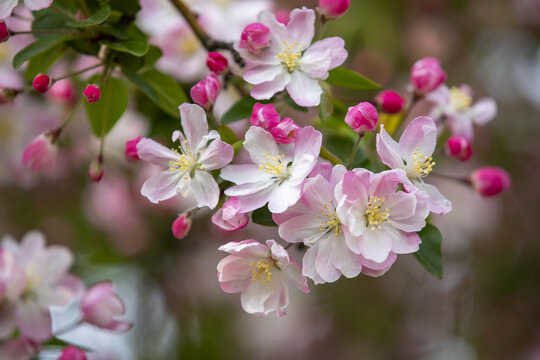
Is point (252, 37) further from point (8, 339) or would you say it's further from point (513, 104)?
point (513, 104)

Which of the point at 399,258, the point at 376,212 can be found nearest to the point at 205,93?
the point at 376,212

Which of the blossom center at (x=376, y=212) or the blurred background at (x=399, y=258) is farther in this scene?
the blurred background at (x=399, y=258)

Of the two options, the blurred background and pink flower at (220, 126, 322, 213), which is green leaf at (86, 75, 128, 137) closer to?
pink flower at (220, 126, 322, 213)

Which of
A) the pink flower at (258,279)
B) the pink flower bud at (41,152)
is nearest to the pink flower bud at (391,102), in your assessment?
the pink flower at (258,279)

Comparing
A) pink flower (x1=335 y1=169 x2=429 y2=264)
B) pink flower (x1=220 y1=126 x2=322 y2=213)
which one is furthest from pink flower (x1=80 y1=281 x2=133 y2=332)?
pink flower (x1=335 y1=169 x2=429 y2=264)

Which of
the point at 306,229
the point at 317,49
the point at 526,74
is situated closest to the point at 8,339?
the point at 306,229

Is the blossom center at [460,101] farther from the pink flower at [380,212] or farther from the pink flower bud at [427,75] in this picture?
the pink flower at [380,212]
